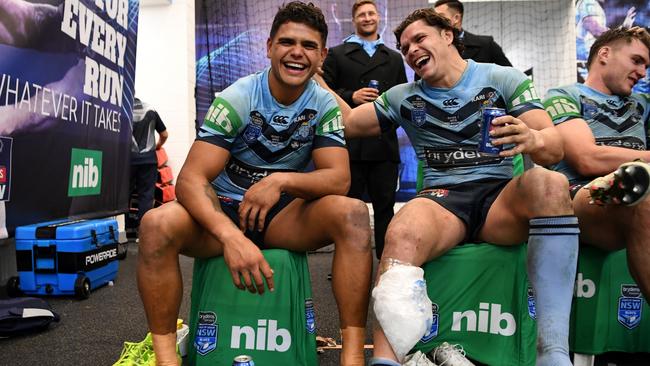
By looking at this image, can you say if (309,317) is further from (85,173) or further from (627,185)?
(85,173)

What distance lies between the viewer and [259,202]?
Result: 1.36 m

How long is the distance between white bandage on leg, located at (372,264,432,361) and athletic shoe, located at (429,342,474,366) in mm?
237

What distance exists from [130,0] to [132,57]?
399 millimetres

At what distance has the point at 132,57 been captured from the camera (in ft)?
12.5

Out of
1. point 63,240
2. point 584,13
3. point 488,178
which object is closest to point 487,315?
point 488,178

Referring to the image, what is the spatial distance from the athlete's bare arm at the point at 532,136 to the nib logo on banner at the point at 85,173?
2492 millimetres

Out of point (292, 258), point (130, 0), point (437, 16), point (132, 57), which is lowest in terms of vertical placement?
point (292, 258)

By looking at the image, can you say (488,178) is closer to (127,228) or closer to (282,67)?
(282,67)

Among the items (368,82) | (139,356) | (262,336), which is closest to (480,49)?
(368,82)

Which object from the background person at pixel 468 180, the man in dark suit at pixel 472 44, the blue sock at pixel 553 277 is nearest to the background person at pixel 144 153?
the man in dark suit at pixel 472 44

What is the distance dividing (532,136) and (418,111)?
0.41m

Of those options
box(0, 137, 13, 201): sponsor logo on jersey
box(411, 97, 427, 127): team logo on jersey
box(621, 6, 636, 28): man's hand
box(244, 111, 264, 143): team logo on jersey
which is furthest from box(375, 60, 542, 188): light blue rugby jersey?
box(621, 6, 636, 28): man's hand

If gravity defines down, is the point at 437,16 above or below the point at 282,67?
above

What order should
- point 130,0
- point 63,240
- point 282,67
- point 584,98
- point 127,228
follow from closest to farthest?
point 282,67 < point 584,98 < point 63,240 < point 130,0 < point 127,228
